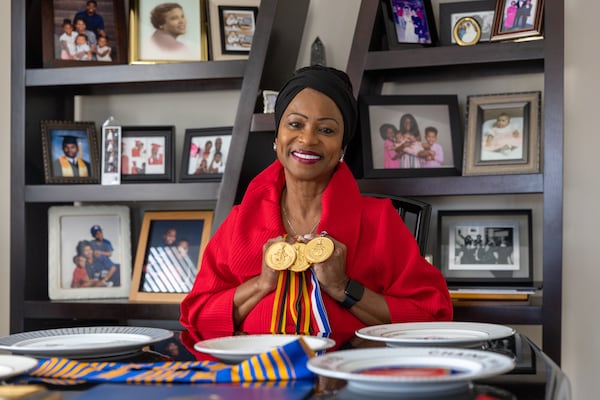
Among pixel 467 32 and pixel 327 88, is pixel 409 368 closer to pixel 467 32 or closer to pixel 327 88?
pixel 327 88

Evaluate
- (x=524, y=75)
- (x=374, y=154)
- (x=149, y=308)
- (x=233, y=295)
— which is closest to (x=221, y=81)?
(x=374, y=154)

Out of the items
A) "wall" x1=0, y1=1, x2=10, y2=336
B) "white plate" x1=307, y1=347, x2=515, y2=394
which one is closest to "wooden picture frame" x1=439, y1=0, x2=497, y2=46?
"wall" x1=0, y1=1, x2=10, y2=336

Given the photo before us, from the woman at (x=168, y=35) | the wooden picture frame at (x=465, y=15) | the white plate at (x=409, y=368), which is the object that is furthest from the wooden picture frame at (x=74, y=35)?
the white plate at (x=409, y=368)

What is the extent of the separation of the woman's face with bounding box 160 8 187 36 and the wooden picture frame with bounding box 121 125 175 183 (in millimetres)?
352

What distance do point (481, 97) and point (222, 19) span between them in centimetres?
97

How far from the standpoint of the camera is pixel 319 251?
1701 mm

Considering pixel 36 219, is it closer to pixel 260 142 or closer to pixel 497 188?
pixel 260 142

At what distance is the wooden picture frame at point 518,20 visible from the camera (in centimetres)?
260

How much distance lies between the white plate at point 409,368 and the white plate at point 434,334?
0.49 feet

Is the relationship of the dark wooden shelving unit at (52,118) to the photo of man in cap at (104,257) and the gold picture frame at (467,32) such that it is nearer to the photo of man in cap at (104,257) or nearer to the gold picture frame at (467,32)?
the photo of man in cap at (104,257)

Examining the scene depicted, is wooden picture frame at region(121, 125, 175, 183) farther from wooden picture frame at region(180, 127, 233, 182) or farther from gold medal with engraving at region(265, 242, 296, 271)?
gold medal with engraving at region(265, 242, 296, 271)

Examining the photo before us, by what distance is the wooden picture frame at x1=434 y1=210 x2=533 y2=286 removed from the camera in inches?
107

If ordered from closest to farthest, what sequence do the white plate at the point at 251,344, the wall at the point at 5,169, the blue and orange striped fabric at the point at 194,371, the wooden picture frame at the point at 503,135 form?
the blue and orange striped fabric at the point at 194,371 → the white plate at the point at 251,344 → the wooden picture frame at the point at 503,135 → the wall at the point at 5,169

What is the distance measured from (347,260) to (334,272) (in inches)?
7.5
